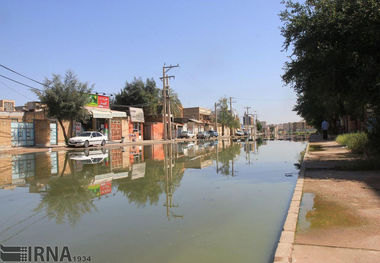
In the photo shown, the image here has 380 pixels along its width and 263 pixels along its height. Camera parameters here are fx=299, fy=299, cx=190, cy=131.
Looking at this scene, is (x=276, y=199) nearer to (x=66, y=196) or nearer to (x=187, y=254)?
(x=187, y=254)

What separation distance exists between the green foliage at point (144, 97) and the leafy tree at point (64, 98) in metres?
21.1

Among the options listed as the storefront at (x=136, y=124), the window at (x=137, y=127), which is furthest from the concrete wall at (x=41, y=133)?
the window at (x=137, y=127)

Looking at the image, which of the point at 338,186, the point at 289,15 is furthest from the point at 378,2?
the point at 338,186

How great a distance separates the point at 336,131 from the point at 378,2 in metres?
34.0

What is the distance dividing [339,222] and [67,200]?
5483mm

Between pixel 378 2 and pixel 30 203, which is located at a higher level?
pixel 378 2

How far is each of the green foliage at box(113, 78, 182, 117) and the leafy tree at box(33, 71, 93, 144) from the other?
21066 mm

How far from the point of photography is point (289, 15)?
1212 cm

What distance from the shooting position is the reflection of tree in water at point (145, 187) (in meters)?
6.79

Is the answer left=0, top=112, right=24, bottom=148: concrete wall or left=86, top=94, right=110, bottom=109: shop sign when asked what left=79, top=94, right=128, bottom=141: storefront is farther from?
left=0, top=112, right=24, bottom=148: concrete wall

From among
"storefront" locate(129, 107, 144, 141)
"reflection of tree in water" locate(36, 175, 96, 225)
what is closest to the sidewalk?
"reflection of tree in water" locate(36, 175, 96, 225)

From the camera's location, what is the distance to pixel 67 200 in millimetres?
6723

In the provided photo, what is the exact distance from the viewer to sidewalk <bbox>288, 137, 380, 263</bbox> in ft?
11.5

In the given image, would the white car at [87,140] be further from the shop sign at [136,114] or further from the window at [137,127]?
the window at [137,127]
